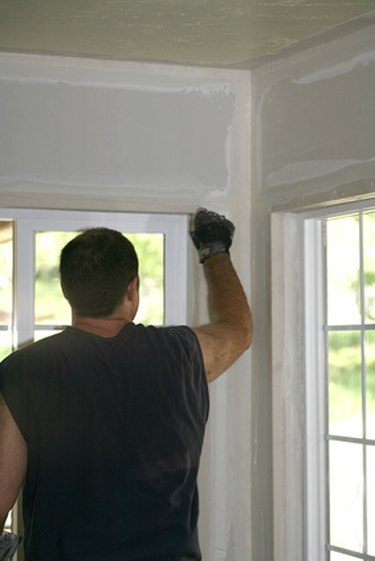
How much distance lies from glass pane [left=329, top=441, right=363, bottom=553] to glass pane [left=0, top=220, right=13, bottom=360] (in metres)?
1.34

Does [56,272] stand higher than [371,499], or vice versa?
[56,272]

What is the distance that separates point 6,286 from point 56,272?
9.2 inches

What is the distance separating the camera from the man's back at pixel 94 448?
6.99ft

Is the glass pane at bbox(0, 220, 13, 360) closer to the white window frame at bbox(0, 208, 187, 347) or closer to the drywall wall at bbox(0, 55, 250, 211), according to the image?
the white window frame at bbox(0, 208, 187, 347)

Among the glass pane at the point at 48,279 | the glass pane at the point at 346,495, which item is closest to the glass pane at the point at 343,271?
the glass pane at the point at 346,495

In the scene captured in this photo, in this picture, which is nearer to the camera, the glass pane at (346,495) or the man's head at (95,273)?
the man's head at (95,273)

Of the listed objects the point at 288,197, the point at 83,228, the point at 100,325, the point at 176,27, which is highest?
the point at 176,27

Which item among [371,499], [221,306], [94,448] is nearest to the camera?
[94,448]

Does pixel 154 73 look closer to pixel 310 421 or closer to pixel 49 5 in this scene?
pixel 49 5

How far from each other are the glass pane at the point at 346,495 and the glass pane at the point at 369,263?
0.51 meters


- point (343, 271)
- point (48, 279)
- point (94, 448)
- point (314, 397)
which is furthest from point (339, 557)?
point (94, 448)

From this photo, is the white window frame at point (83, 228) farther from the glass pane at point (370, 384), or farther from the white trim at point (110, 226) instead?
the glass pane at point (370, 384)

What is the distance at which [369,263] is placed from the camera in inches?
137

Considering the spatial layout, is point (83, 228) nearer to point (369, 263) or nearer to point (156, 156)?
point (156, 156)
